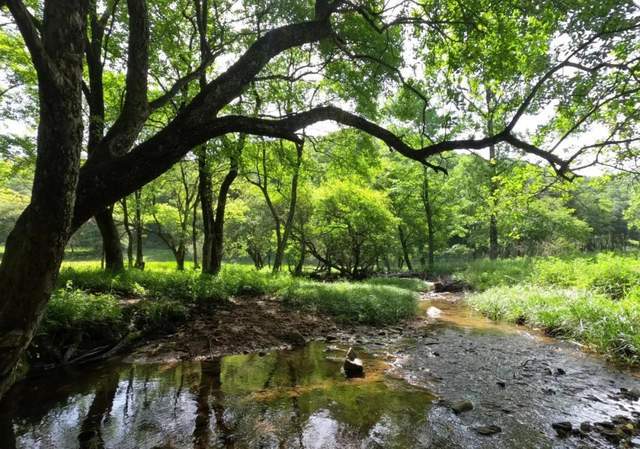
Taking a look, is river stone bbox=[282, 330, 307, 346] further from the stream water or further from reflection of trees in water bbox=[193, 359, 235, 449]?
reflection of trees in water bbox=[193, 359, 235, 449]

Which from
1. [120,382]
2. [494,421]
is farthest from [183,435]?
[494,421]

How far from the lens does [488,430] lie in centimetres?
447

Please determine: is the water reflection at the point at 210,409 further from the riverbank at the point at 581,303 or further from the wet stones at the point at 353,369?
the riverbank at the point at 581,303

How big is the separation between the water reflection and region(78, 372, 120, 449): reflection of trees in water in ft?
0.04

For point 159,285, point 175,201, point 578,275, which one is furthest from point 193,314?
point 175,201

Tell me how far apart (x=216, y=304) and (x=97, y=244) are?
165 feet

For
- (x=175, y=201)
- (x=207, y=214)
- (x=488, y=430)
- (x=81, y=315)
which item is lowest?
(x=488, y=430)

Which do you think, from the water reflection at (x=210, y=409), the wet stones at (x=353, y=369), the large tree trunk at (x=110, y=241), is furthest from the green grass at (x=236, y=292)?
the wet stones at (x=353, y=369)

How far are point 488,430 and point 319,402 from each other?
237 cm

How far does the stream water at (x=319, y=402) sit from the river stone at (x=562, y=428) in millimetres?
79

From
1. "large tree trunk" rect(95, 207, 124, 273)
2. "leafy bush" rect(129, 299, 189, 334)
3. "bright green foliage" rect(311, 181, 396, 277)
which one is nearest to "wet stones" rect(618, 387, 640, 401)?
"leafy bush" rect(129, 299, 189, 334)

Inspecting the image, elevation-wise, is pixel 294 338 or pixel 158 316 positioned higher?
pixel 158 316

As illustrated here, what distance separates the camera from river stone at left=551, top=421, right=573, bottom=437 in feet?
14.5

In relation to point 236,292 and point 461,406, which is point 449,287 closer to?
point 236,292
